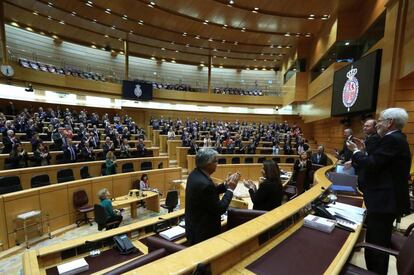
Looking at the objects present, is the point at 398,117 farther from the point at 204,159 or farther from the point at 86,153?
the point at 86,153

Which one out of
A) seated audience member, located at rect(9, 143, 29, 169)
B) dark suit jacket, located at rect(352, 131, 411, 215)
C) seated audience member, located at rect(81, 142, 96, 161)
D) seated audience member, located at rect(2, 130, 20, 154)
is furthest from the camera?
seated audience member, located at rect(81, 142, 96, 161)

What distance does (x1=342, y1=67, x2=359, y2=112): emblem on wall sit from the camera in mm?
6871

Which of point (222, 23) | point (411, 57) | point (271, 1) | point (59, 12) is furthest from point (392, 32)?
point (59, 12)

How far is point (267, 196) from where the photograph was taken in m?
2.44

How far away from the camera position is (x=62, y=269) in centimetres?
163

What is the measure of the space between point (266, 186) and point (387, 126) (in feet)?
3.97

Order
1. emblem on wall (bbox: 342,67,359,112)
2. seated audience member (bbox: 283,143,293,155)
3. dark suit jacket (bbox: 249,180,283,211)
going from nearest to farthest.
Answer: dark suit jacket (bbox: 249,180,283,211) < emblem on wall (bbox: 342,67,359,112) < seated audience member (bbox: 283,143,293,155)

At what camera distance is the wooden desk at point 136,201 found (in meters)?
4.95

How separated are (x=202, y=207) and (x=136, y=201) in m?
4.16

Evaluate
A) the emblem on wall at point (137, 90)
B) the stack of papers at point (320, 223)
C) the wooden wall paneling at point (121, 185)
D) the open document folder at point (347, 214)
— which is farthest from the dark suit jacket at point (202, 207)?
the emblem on wall at point (137, 90)

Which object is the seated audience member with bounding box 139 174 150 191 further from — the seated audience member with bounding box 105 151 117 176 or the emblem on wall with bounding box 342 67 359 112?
the emblem on wall with bounding box 342 67 359 112

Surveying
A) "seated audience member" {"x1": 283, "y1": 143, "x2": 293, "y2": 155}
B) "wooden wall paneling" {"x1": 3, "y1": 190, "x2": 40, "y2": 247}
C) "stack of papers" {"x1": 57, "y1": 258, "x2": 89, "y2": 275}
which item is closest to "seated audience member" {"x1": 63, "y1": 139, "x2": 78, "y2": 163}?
"wooden wall paneling" {"x1": 3, "y1": 190, "x2": 40, "y2": 247}

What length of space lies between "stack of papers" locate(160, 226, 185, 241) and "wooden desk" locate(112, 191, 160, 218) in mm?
3131

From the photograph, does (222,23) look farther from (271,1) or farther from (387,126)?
(387,126)
